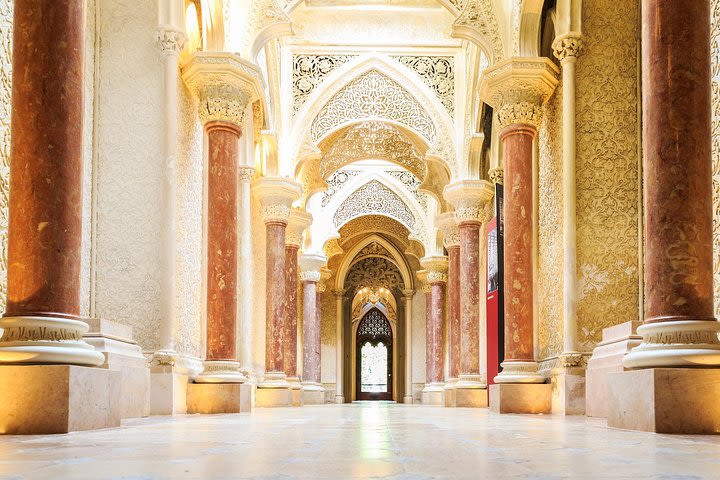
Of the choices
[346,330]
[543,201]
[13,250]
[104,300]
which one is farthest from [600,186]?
[346,330]

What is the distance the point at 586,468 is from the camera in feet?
9.80

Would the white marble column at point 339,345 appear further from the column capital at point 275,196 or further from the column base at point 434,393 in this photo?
the column capital at point 275,196

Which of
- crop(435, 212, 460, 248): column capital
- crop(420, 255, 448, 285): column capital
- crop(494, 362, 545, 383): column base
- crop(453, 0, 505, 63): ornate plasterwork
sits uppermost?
crop(453, 0, 505, 63): ornate plasterwork

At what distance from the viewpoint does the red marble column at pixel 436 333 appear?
80.6 ft

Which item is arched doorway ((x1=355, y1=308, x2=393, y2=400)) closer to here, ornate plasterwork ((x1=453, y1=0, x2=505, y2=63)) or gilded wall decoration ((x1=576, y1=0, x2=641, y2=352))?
ornate plasterwork ((x1=453, y1=0, x2=505, y2=63))

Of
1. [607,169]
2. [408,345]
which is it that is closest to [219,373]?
[607,169]

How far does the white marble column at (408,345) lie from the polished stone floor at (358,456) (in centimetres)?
2650

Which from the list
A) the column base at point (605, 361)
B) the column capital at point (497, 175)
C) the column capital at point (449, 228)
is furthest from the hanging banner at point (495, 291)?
the column base at point (605, 361)

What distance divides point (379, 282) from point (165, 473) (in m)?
31.8

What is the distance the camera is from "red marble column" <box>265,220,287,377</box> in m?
17.2

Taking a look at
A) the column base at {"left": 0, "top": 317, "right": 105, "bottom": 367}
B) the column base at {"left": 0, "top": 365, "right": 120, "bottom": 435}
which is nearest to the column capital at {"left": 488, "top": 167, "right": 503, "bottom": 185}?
the column base at {"left": 0, "top": 317, "right": 105, "bottom": 367}

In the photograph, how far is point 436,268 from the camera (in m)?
25.7

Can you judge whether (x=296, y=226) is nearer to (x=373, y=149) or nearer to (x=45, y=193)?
(x=373, y=149)

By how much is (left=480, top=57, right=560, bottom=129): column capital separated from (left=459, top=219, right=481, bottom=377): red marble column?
630 centimetres
